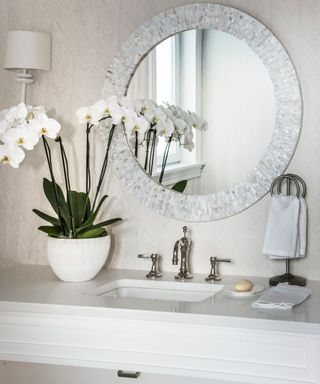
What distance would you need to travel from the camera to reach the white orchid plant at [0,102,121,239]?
7.63 ft

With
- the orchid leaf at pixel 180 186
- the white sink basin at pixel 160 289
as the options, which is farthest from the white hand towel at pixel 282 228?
the orchid leaf at pixel 180 186

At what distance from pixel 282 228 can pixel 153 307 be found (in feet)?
2.01

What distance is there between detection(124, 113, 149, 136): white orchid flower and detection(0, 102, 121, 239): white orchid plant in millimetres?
52

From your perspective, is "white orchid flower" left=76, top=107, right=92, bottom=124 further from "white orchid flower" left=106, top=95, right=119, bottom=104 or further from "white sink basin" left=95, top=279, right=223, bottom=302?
"white sink basin" left=95, top=279, right=223, bottom=302

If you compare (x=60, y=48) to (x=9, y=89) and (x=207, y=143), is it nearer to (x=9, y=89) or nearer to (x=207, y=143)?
(x=9, y=89)

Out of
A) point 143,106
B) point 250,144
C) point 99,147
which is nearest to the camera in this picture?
point 250,144

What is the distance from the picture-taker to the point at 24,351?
2098mm

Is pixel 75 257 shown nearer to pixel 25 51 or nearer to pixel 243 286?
pixel 243 286

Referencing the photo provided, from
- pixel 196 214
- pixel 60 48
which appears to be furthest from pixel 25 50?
pixel 196 214

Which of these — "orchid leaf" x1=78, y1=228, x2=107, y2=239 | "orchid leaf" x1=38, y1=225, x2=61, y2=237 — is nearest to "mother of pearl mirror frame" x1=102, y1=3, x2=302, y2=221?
"orchid leaf" x1=78, y1=228, x2=107, y2=239

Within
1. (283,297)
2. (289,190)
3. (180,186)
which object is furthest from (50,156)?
(283,297)

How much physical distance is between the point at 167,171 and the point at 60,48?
72 cm

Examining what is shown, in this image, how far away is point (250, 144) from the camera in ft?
8.01

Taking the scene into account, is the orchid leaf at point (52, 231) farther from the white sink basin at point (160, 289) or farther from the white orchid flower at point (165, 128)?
the white orchid flower at point (165, 128)
